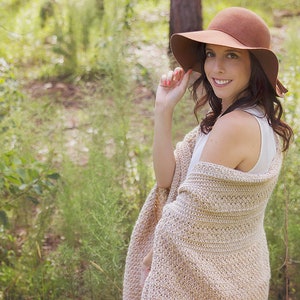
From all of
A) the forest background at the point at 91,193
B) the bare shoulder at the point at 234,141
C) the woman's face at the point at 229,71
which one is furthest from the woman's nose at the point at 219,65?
the forest background at the point at 91,193

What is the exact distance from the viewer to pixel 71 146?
15.3 ft

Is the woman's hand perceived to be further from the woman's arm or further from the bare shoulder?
the bare shoulder

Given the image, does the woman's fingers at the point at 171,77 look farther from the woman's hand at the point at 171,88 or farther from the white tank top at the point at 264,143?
the white tank top at the point at 264,143

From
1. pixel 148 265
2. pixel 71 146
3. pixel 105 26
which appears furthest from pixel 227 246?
pixel 105 26

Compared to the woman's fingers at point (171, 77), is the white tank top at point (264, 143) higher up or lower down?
lower down

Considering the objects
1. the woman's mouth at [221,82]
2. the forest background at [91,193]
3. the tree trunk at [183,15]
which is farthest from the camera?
the tree trunk at [183,15]

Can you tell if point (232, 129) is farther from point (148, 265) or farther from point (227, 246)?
point (148, 265)

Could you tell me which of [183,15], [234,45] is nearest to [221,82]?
[234,45]

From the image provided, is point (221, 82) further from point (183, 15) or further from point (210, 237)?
point (183, 15)

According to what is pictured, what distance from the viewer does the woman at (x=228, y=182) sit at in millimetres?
1885

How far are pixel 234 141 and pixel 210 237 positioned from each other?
313 mm

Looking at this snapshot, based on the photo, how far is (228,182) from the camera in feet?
6.17

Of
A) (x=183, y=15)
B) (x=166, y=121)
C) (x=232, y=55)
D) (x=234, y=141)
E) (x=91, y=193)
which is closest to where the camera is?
(x=234, y=141)

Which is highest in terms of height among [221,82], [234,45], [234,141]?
[234,45]
